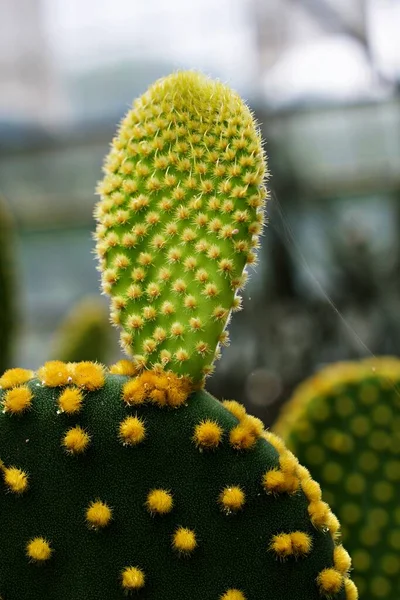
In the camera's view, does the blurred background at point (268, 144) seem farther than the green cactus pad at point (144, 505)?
Yes

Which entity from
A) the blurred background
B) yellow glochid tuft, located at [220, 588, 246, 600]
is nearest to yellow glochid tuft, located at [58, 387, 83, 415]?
yellow glochid tuft, located at [220, 588, 246, 600]

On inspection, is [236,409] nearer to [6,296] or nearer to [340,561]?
[340,561]

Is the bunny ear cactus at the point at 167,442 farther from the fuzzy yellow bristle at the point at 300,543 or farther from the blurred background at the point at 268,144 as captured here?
the blurred background at the point at 268,144

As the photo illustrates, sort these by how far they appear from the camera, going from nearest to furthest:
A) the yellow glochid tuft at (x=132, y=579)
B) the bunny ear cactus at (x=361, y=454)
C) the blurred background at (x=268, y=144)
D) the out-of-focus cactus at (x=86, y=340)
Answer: the yellow glochid tuft at (x=132, y=579)
the bunny ear cactus at (x=361, y=454)
the out-of-focus cactus at (x=86, y=340)
the blurred background at (x=268, y=144)

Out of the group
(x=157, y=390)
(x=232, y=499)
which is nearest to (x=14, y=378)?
(x=157, y=390)

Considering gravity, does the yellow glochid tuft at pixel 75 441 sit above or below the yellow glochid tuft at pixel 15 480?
above

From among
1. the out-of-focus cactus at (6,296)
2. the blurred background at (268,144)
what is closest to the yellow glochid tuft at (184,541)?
the blurred background at (268,144)
